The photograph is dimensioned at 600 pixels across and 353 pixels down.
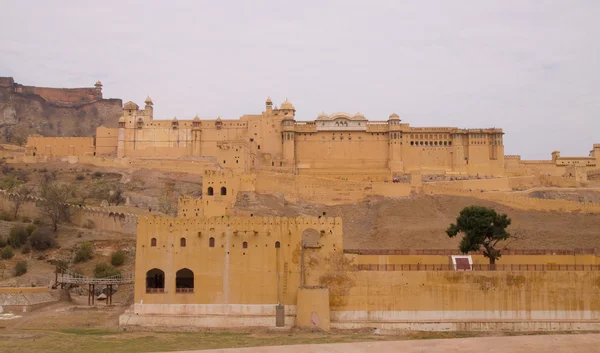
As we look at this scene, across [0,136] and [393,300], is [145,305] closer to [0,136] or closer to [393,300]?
[393,300]

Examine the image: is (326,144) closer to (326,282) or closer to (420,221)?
(420,221)

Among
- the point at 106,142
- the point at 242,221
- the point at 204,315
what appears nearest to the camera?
the point at 204,315

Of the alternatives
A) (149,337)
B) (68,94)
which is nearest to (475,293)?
(149,337)

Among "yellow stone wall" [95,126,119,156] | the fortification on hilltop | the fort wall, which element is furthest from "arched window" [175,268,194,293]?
the fort wall

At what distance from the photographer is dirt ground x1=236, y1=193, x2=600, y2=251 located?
5197cm

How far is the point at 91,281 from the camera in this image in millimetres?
37875

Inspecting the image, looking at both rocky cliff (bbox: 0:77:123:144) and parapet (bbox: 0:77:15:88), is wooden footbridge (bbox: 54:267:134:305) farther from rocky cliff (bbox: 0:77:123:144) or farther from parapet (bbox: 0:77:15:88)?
parapet (bbox: 0:77:15:88)

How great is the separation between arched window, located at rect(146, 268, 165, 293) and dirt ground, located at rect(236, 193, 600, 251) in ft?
66.2

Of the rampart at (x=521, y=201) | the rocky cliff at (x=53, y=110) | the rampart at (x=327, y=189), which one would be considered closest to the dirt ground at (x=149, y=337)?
the rampart at (x=327, y=189)

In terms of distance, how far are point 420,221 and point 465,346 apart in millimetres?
30233

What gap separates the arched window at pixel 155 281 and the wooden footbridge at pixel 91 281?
5.75 metres

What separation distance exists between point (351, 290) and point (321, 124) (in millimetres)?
45956

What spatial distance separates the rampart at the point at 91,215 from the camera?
5309 cm

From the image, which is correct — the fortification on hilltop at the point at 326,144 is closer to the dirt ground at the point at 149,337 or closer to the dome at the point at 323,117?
the dome at the point at 323,117
